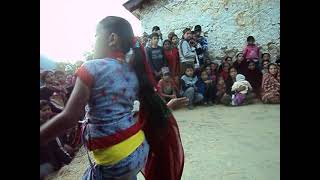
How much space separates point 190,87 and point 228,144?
22.3 inches

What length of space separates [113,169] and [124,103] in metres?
0.52

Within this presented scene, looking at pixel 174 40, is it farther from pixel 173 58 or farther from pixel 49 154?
pixel 49 154

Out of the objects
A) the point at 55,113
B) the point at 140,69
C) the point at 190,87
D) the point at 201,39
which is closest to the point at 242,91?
the point at 190,87

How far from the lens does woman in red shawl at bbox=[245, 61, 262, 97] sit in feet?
15.4

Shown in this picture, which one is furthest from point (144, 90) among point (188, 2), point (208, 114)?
point (188, 2)

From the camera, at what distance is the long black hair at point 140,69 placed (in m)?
4.49

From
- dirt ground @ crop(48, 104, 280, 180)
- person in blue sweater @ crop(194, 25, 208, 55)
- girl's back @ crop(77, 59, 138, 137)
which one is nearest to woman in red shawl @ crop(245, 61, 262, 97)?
dirt ground @ crop(48, 104, 280, 180)

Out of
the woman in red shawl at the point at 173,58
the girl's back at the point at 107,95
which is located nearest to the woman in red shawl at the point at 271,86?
the woman in red shawl at the point at 173,58

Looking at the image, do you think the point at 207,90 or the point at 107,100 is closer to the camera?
the point at 107,100

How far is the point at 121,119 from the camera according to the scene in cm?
439

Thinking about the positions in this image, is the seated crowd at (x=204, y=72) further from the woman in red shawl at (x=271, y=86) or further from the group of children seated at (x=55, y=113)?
the group of children seated at (x=55, y=113)

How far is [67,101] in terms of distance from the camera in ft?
14.2

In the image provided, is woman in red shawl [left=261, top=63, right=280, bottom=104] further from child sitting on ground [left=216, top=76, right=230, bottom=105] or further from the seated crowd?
child sitting on ground [left=216, top=76, right=230, bottom=105]

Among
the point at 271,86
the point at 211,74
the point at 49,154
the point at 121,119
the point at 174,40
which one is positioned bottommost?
the point at 49,154
